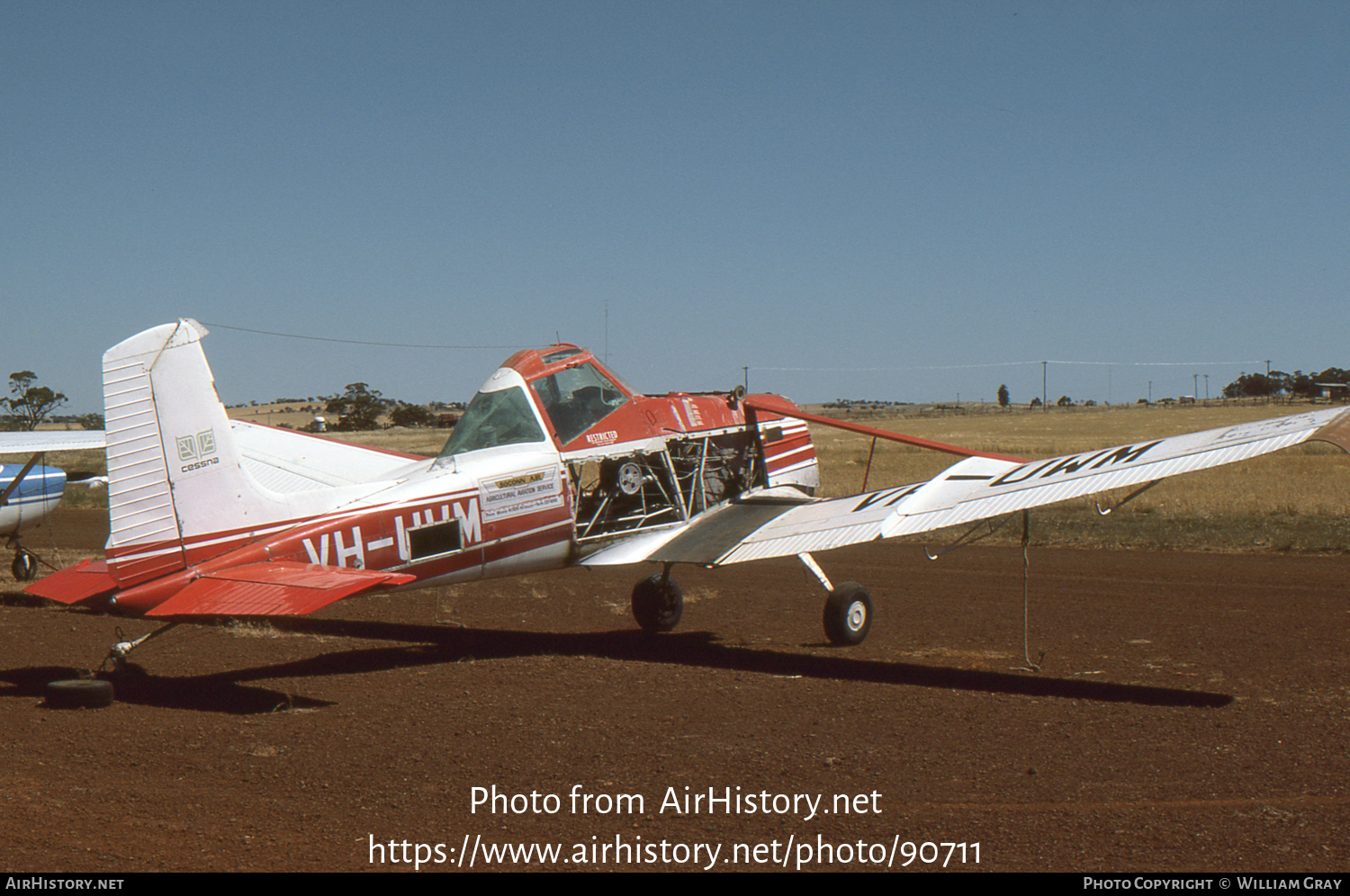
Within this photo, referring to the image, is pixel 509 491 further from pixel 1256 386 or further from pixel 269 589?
pixel 1256 386

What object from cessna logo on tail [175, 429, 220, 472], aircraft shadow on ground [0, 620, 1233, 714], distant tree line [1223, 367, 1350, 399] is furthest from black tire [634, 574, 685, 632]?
distant tree line [1223, 367, 1350, 399]

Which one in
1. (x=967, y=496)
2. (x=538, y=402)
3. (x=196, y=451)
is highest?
(x=538, y=402)

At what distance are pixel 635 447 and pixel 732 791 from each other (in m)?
4.91

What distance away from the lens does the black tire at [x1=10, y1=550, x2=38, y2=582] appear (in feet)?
54.6

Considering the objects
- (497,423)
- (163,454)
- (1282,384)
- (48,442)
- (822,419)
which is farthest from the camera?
(1282,384)

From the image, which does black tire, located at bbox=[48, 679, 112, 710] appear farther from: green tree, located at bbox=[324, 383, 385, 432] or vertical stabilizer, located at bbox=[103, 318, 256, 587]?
green tree, located at bbox=[324, 383, 385, 432]

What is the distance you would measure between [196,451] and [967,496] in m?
6.51

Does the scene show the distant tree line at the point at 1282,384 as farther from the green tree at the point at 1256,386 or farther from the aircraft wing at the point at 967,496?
the aircraft wing at the point at 967,496

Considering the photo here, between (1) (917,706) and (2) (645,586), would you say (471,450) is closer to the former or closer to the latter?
(2) (645,586)

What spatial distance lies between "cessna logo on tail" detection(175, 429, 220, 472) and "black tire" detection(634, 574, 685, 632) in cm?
489

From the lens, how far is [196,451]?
26.2 feet

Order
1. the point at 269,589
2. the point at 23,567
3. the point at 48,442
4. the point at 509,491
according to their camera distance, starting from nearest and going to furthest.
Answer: the point at 269,589 < the point at 509,491 < the point at 48,442 < the point at 23,567

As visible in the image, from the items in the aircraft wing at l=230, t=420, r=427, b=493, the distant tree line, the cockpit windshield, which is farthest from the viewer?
the distant tree line

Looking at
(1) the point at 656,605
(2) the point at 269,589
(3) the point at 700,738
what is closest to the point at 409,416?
(1) the point at 656,605
